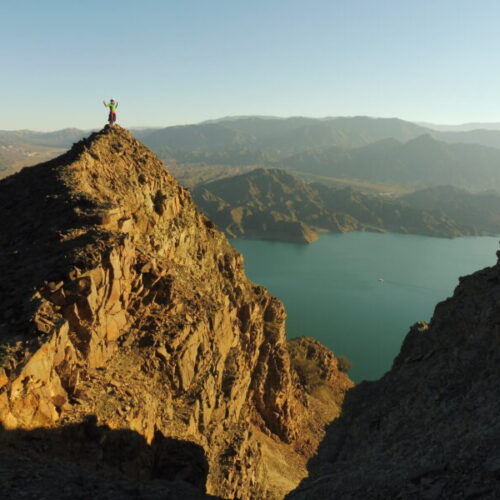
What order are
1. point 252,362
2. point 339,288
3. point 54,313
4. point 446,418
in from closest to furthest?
point 446,418, point 54,313, point 252,362, point 339,288

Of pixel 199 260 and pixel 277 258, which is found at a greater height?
pixel 199 260

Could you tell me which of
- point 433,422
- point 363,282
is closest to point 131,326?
point 433,422

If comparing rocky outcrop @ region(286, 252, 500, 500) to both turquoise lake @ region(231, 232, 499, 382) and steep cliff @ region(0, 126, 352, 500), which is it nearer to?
steep cliff @ region(0, 126, 352, 500)

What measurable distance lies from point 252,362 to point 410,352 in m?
22.2

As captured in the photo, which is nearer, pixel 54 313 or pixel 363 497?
pixel 363 497

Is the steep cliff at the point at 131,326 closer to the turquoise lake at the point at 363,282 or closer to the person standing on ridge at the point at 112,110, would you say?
the person standing on ridge at the point at 112,110

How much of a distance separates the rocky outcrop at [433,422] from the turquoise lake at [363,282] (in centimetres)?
4683

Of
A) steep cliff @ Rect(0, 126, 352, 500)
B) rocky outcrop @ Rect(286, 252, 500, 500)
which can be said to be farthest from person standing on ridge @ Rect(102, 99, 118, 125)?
rocky outcrop @ Rect(286, 252, 500, 500)

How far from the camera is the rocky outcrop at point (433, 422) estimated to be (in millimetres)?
10703

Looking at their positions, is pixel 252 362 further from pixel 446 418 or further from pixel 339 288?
pixel 339 288

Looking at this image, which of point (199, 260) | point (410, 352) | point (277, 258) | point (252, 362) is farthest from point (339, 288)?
point (410, 352)

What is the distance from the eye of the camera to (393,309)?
9606 centimetres

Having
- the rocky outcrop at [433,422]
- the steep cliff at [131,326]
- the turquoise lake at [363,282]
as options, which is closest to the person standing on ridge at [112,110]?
the steep cliff at [131,326]

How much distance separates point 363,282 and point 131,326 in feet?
340
